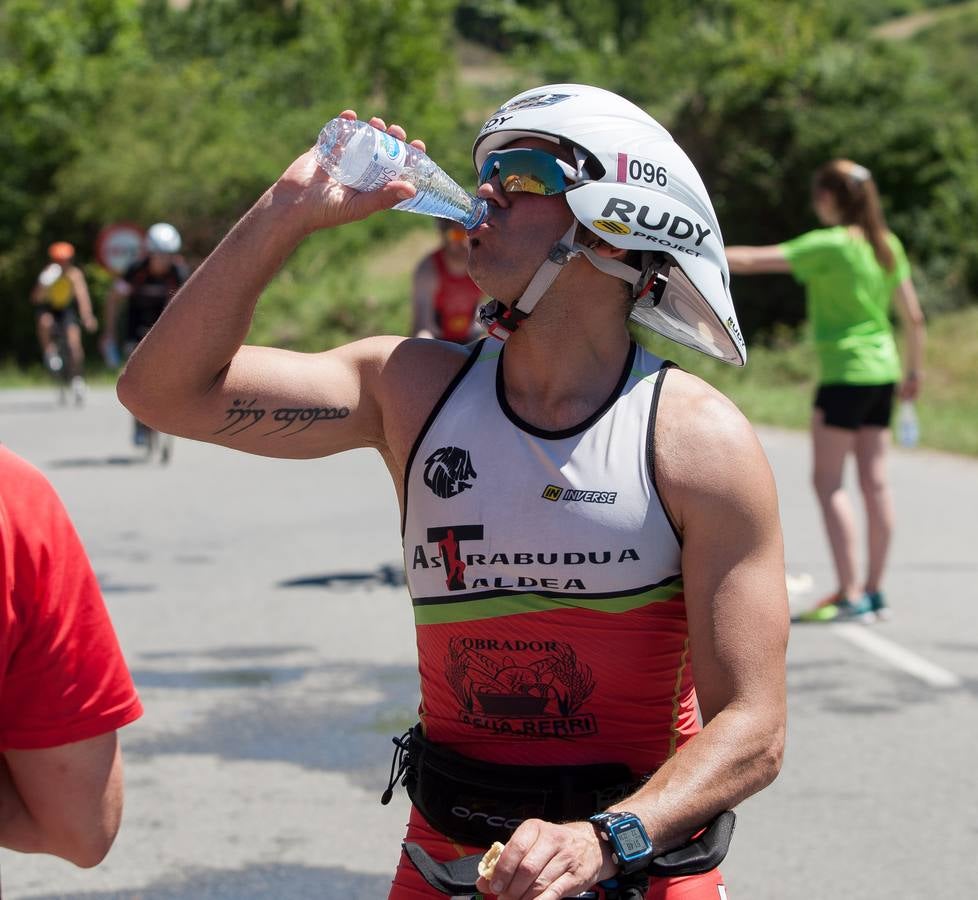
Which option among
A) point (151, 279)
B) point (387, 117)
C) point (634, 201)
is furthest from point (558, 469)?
point (387, 117)

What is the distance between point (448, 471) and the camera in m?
2.68

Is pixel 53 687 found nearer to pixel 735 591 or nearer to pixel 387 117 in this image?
pixel 735 591

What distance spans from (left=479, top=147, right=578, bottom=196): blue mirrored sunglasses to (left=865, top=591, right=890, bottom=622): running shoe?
237 inches

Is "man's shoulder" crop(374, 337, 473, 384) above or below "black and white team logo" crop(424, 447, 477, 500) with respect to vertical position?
above

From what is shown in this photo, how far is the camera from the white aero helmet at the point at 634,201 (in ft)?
8.80

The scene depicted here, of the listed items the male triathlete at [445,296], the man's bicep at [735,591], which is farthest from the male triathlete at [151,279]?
the man's bicep at [735,591]

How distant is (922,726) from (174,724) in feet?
9.68

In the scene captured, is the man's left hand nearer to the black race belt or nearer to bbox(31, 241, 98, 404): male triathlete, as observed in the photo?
the black race belt

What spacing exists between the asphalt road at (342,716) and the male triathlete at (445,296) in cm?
150

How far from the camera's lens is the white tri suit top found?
2588 mm

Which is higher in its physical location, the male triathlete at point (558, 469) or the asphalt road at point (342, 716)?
the male triathlete at point (558, 469)

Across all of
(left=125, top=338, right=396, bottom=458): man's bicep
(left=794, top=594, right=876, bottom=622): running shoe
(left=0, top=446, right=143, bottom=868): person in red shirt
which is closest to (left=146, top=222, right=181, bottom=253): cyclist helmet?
(left=794, top=594, right=876, bottom=622): running shoe

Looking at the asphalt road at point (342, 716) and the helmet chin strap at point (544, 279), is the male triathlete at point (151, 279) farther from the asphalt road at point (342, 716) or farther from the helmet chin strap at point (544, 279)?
the helmet chin strap at point (544, 279)

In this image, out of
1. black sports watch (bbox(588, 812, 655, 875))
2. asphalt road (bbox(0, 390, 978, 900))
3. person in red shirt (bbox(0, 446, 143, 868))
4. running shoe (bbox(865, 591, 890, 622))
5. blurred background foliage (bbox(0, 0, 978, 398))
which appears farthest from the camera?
blurred background foliage (bbox(0, 0, 978, 398))
